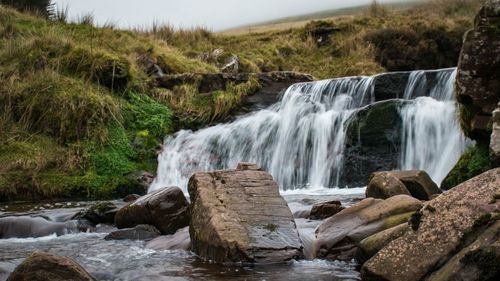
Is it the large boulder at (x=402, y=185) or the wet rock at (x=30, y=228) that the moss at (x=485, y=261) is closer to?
the large boulder at (x=402, y=185)

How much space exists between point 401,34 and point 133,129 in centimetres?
1217

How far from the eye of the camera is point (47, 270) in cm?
507

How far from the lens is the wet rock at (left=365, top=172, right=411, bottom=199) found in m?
8.02

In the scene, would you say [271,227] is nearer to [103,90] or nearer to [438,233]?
[438,233]

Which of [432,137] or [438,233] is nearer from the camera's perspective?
[438,233]

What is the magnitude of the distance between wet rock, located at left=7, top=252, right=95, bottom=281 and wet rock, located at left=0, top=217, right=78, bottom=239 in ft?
11.9

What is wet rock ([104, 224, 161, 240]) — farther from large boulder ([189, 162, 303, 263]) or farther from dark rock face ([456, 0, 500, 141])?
dark rock face ([456, 0, 500, 141])

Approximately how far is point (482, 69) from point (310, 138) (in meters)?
5.11

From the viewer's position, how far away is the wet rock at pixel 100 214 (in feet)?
30.0

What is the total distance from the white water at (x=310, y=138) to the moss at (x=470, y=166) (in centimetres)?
166

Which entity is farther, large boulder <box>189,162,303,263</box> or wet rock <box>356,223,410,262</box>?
large boulder <box>189,162,303,263</box>

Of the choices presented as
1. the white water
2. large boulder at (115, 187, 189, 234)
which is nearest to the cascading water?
the white water

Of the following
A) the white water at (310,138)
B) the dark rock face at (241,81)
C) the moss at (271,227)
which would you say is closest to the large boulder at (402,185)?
the moss at (271,227)

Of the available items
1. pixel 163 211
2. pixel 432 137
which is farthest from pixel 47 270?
pixel 432 137
